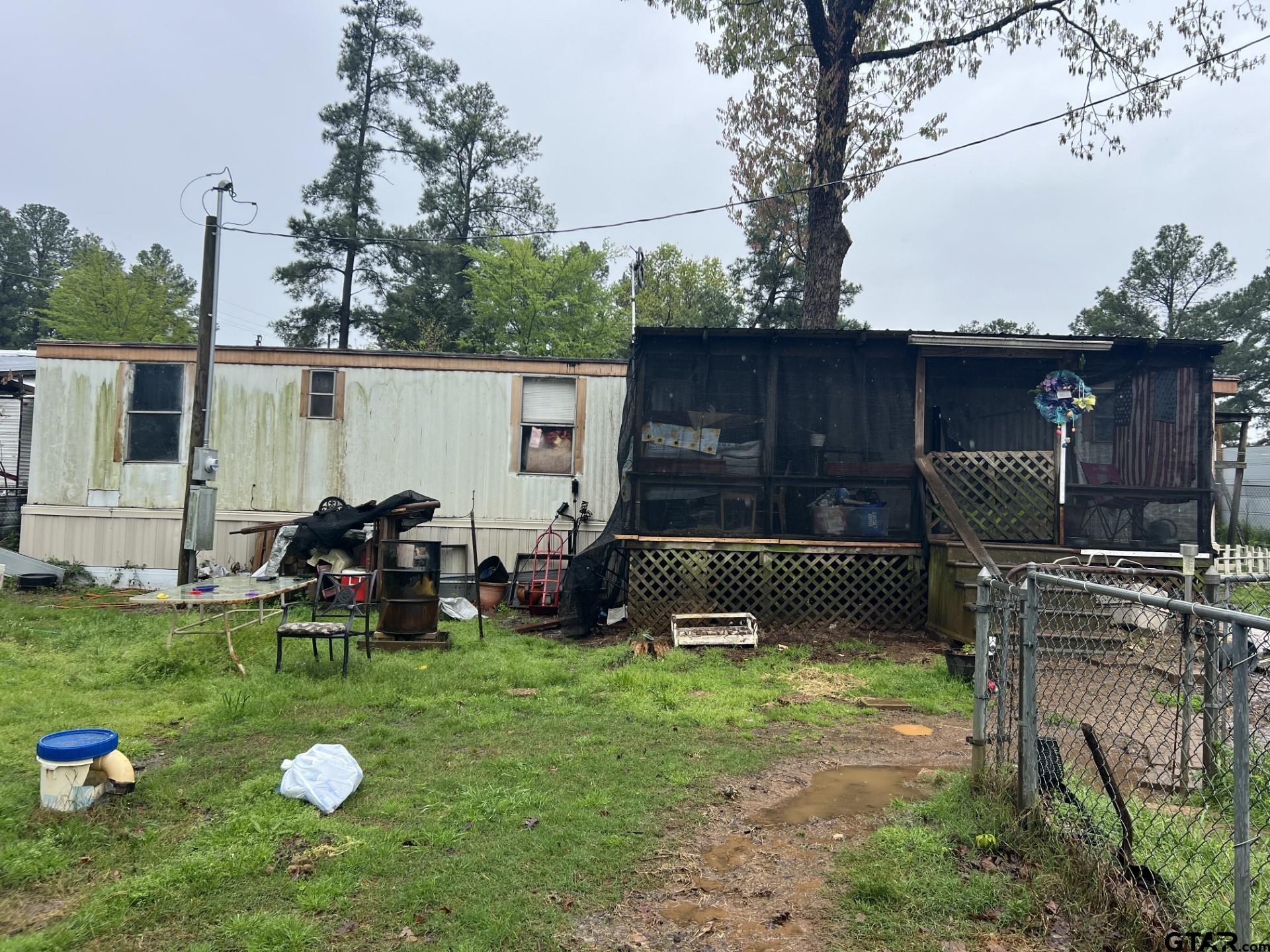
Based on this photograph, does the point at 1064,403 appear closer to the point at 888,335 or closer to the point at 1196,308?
the point at 888,335

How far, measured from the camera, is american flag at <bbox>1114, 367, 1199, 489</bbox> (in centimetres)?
828

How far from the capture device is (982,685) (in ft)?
11.4

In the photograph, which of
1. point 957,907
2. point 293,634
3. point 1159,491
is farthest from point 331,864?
point 1159,491

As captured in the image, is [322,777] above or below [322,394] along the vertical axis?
below

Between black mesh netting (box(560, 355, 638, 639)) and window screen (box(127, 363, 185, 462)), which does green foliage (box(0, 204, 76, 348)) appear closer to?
window screen (box(127, 363, 185, 462))

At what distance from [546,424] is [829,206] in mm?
5618

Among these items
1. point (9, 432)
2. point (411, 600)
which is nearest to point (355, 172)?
point (9, 432)

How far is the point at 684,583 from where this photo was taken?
341 inches

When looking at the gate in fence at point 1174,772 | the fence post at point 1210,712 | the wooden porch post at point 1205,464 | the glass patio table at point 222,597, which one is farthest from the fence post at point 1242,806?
the wooden porch post at point 1205,464

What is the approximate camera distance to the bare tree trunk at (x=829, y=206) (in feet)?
38.5

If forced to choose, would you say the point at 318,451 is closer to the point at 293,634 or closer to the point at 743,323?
the point at 293,634

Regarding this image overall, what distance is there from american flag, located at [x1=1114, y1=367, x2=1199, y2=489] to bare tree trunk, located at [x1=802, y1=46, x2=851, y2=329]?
4391 mm

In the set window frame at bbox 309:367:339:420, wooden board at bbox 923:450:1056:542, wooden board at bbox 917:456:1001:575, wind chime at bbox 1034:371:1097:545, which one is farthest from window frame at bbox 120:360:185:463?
wind chime at bbox 1034:371:1097:545

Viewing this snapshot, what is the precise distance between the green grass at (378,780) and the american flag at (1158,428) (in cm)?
378
